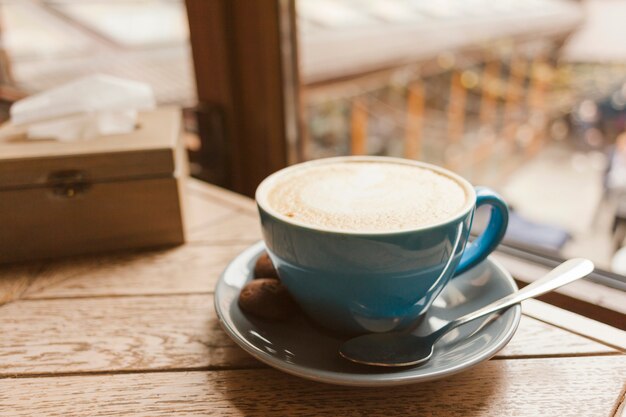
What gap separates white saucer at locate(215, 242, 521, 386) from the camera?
0.34 metres

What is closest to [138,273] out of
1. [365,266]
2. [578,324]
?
[365,266]

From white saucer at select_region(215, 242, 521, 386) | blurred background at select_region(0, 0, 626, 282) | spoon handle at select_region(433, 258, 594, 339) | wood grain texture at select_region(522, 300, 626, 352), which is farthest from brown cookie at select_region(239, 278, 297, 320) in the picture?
blurred background at select_region(0, 0, 626, 282)

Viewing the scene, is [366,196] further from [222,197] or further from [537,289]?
[222,197]

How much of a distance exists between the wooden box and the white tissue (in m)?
0.02

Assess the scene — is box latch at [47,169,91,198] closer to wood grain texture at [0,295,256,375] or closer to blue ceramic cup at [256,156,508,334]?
wood grain texture at [0,295,256,375]

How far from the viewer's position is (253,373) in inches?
15.5

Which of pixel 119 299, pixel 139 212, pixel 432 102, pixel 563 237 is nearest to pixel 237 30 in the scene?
pixel 139 212

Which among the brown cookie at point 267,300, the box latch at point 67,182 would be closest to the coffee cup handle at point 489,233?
the brown cookie at point 267,300

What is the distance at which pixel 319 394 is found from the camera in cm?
37

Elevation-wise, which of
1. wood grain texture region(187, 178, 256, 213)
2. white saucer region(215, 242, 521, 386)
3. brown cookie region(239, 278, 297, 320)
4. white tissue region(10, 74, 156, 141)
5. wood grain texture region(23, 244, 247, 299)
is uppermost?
white tissue region(10, 74, 156, 141)

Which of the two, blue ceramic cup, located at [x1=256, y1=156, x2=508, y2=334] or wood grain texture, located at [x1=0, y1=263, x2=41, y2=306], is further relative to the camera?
wood grain texture, located at [x1=0, y1=263, x2=41, y2=306]

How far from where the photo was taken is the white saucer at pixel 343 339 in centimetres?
34

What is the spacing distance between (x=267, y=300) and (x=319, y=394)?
0.09 m

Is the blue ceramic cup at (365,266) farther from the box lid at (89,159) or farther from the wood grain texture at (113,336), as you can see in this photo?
the box lid at (89,159)
